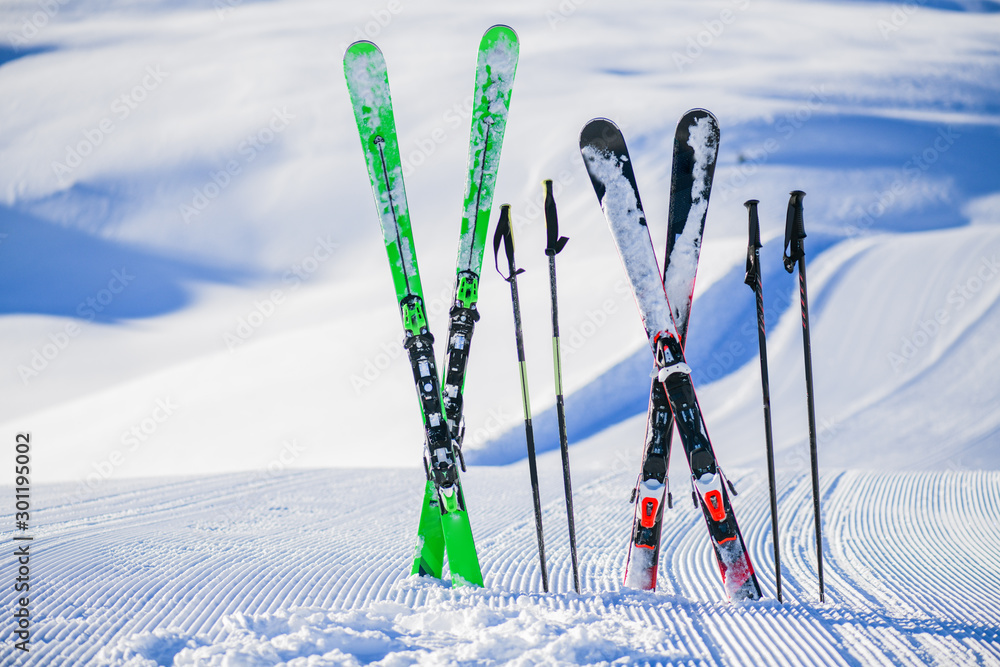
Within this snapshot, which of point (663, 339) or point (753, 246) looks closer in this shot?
point (753, 246)

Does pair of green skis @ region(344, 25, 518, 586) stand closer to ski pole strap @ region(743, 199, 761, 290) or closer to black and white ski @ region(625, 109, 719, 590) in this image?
black and white ski @ region(625, 109, 719, 590)

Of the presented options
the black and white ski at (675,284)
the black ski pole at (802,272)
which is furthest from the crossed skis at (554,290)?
the black ski pole at (802,272)

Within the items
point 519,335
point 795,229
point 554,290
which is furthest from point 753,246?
point 519,335

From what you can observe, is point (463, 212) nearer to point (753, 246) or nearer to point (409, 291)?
point (409, 291)

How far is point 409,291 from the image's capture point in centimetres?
343

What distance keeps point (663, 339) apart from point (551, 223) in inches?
29.9

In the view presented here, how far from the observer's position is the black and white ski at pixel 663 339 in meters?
3.10

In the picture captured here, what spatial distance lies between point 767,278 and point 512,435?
6303mm

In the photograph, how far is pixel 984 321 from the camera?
10.4 m

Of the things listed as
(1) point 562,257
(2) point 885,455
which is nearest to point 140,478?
(2) point 885,455

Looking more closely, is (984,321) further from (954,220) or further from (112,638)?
(112,638)

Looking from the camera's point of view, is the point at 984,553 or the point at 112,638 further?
A: the point at 984,553

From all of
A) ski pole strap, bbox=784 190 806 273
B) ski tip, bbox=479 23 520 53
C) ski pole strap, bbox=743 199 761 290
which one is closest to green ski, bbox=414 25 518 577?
ski tip, bbox=479 23 520 53

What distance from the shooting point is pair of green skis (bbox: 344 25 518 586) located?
3383 millimetres
